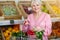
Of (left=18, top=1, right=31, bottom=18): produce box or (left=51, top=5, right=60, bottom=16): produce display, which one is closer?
(left=18, top=1, right=31, bottom=18): produce box

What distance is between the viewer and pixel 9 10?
3.69 m

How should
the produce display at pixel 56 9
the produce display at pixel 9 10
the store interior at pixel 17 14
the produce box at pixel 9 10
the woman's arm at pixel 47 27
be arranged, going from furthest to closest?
the produce display at pixel 56 9 → the produce display at pixel 9 10 → the produce box at pixel 9 10 → the store interior at pixel 17 14 → the woman's arm at pixel 47 27

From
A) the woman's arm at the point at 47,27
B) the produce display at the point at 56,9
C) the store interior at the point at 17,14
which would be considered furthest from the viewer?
the produce display at the point at 56,9

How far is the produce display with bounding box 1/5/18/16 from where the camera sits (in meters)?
3.60

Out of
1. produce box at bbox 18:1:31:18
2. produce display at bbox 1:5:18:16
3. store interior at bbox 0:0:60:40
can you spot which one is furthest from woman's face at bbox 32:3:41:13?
produce display at bbox 1:5:18:16

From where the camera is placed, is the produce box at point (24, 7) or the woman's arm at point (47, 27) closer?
the woman's arm at point (47, 27)

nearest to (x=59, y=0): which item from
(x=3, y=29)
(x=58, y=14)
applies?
(x=58, y=14)

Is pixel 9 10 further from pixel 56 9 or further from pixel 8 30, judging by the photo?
pixel 56 9

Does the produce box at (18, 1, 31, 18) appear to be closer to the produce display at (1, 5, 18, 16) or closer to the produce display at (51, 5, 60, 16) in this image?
the produce display at (1, 5, 18, 16)

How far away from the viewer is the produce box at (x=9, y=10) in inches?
137

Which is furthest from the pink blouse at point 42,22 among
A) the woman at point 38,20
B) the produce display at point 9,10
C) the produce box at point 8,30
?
the produce display at point 9,10

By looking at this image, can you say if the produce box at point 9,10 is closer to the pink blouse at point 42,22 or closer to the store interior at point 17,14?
the store interior at point 17,14

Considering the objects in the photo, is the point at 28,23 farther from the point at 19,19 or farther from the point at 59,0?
the point at 59,0

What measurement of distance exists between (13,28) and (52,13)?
734mm
